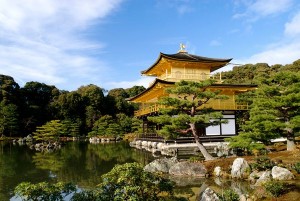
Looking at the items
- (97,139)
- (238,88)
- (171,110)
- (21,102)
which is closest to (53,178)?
(171,110)

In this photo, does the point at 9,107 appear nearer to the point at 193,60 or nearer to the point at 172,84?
the point at 172,84

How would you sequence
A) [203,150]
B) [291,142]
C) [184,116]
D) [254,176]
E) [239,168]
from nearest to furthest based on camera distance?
[254,176] → [239,168] → [184,116] → [203,150] → [291,142]

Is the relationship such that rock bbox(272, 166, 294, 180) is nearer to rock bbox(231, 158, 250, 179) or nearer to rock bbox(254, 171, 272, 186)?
rock bbox(254, 171, 272, 186)

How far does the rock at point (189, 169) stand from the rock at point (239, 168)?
128cm

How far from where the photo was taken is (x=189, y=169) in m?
13.3

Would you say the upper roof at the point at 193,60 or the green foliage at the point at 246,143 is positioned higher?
the upper roof at the point at 193,60

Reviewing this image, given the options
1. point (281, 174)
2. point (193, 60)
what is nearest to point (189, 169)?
point (281, 174)

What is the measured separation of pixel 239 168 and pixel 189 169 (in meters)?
2.17

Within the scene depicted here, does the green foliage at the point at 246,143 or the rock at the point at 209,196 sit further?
the green foliage at the point at 246,143

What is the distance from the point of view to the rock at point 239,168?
1221 cm

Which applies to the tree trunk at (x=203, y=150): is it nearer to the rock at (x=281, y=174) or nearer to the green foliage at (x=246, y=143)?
the green foliage at (x=246, y=143)

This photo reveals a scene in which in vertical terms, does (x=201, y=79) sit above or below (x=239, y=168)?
above

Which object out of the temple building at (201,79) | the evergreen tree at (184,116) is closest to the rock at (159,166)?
the evergreen tree at (184,116)

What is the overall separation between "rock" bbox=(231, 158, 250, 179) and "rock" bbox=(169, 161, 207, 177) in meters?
1.28
